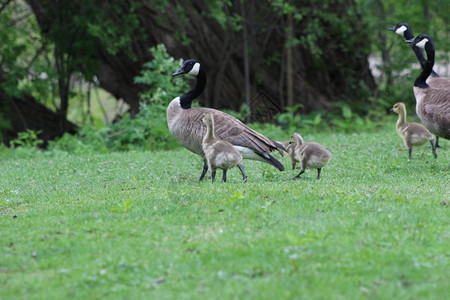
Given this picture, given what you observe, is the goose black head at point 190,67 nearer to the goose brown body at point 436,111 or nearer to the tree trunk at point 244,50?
the goose brown body at point 436,111

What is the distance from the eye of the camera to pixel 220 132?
9.67 m

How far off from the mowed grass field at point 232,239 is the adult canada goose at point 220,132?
517mm

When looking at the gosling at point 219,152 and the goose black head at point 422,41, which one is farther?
the goose black head at point 422,41

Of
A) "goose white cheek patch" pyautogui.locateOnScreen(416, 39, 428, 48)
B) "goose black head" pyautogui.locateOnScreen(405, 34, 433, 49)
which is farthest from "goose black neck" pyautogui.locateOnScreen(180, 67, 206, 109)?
"goose white cheek patch" pyautogui.locateOnScreen(416, 39, 428, 48)

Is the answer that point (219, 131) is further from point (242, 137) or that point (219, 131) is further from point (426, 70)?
point (426, 70)

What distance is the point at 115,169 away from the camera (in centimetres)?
1233

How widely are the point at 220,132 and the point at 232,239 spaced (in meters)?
3.55

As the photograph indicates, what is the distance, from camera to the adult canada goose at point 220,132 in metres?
9.55

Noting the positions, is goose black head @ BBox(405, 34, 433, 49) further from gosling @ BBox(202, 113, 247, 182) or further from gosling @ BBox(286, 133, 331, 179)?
gosling @ BBox(202, 113, 247, 182)

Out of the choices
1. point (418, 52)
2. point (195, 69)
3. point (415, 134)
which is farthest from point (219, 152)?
point (418, 52)

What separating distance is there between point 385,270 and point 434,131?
6255 mm

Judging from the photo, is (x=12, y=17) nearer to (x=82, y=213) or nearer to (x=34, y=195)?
(x=34, y=195)

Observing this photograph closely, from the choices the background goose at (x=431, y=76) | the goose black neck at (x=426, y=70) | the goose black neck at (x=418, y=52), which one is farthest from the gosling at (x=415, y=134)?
the goose black neck at (x=418, y=52)

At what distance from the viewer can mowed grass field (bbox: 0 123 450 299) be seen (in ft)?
17.2
